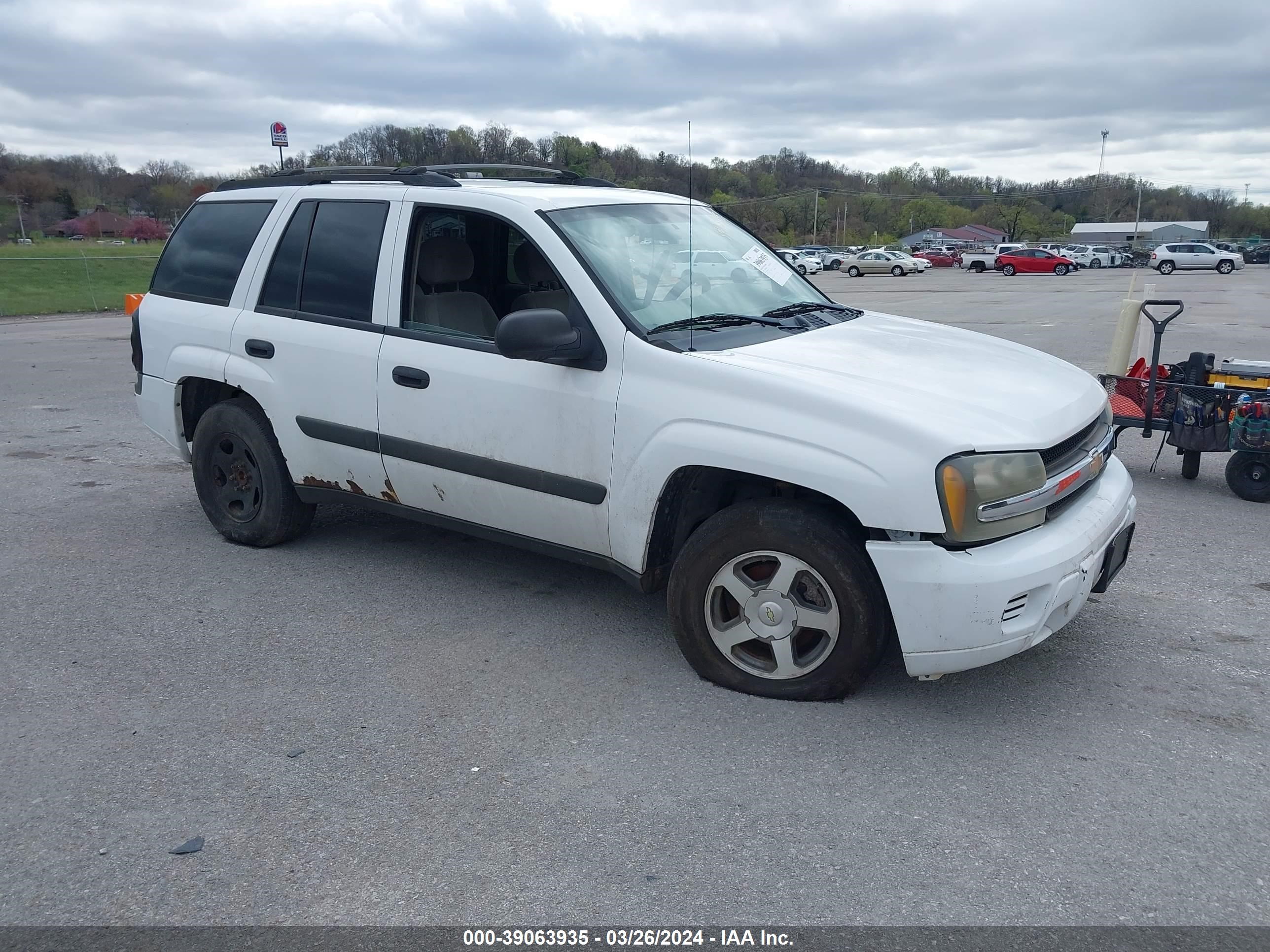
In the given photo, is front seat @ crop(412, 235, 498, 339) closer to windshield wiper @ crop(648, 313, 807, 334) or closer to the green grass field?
windshield wiper @ crop(648, 313, 807, 334)

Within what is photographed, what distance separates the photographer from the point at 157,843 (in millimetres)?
2982

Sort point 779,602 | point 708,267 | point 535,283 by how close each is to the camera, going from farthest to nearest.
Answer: point 535,283, point 708,267, point 779,602

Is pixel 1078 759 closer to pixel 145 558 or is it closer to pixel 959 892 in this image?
pixel 959 892

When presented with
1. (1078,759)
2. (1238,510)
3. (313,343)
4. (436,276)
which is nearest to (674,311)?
(436,276)

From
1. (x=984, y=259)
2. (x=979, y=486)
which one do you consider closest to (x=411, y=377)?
(x=979, y=486)

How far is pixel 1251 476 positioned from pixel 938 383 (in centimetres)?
385

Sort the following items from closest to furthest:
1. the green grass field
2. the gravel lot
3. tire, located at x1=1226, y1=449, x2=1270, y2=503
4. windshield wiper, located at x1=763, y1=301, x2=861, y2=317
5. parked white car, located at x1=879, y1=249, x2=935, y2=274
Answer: the gravel lot
windshield wiper, located at x1=763, y1=301, x2=861, y2=317
tire, located at x1=1226, y1=449, x2=1270, y2=503
the green grass field
parked white car, located at x1=879, y1=249, x2=935, y2=274

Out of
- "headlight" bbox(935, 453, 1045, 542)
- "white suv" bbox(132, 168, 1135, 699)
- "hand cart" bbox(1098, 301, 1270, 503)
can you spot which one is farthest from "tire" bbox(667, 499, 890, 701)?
"hand cart" bbox(1098, 301, 1270, 503)

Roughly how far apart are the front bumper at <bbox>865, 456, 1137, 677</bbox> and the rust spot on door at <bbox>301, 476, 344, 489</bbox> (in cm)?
276

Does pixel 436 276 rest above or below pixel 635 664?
above

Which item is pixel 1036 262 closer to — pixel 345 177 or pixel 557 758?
pixel 345 177

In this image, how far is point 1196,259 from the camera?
51.7 m

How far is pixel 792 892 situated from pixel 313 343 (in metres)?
3.38

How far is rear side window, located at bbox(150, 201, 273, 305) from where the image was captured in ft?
17.8
